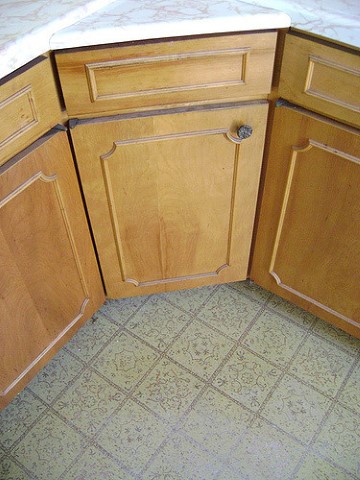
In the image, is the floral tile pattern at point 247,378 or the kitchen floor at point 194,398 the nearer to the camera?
the kitchen floor at point 194,398

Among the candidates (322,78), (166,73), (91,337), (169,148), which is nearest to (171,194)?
(169,148)

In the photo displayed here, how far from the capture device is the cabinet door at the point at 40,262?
95cm

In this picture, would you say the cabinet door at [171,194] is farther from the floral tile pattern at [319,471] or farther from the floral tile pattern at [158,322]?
the floral tile pattern at [319,471]

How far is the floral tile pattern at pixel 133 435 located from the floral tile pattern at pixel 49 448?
0.23 ft

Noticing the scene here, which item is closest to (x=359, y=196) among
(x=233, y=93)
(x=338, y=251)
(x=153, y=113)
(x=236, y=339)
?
(x=338, y=251)

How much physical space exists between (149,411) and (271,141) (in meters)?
0.72

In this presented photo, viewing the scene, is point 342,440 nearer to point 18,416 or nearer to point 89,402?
point 89,402

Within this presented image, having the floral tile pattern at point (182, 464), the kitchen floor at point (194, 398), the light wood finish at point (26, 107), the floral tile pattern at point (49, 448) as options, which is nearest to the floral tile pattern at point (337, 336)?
the kitchen floor at point (194, 398)

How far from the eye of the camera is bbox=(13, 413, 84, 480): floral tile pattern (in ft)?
3.83

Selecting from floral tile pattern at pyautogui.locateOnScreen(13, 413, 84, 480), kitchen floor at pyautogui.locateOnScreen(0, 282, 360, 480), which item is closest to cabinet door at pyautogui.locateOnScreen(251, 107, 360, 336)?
kitchen floor at pyautogui.locateOnScreen(0, 282, 360, 480)

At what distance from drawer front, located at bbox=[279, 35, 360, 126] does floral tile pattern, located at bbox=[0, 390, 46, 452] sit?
3.12 ft

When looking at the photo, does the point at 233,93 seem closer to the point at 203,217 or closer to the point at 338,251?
the point at 203,217

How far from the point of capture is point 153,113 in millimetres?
976

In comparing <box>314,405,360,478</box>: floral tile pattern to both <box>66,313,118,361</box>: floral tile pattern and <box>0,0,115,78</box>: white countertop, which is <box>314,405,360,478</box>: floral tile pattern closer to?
<box>66,313,118,361</box>: floral tile pattern
